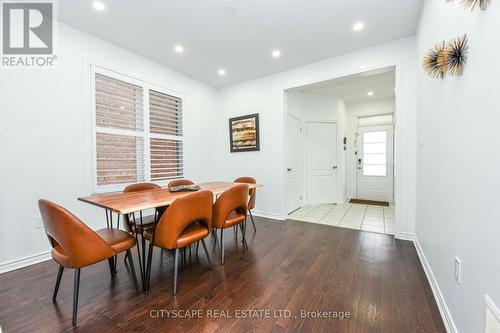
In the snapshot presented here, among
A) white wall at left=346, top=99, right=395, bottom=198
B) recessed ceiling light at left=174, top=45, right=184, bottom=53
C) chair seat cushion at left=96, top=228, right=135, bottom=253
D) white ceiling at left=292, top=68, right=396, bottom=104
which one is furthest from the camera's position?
white wall at left=346, top=99, right=395, bottom=198

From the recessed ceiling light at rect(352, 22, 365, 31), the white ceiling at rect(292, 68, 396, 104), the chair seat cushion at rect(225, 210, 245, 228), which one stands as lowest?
the chair seat cushion at rect(225, 210, 245, 228)

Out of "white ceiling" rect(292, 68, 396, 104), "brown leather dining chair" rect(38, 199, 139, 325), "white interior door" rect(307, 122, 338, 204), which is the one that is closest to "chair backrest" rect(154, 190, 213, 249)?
"brown leather dining chair" rect(38, 199, 139, 325)

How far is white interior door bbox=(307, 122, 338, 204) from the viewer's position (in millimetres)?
5039

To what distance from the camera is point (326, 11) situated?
228 centimetres

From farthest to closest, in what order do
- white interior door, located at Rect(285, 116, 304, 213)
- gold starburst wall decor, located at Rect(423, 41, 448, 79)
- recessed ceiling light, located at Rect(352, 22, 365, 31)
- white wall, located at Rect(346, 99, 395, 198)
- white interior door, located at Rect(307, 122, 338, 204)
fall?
1. white wall, located at Rect(346, 99, 395, 198)
2. white interior door, located at Rect(307, 122, 338, 204)
3. white interior door, located at Rect(285, 116, 304, 213)
4. recessed ceiling light, located at Rect(352, 22, 365, 31)
5. gold starburst wall decor, located at Rect(423, 41, 448, 79)

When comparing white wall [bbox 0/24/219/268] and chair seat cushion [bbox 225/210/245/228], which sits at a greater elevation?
white wall [bbox 0/24/219/268]

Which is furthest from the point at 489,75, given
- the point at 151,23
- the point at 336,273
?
the point at 151,23

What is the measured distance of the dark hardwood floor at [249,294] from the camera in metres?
1.38

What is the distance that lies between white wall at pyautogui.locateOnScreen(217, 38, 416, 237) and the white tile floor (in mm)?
497

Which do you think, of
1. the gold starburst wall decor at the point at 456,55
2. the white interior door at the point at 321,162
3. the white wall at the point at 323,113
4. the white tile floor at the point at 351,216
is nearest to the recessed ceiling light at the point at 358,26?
the gold starburst wall decor at the point at 456,55

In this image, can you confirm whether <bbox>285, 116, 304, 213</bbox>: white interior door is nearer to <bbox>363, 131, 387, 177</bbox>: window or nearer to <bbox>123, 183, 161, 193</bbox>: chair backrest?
<bbox>363, 131, 387, 177</bbox>: window

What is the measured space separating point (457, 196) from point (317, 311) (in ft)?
3.96

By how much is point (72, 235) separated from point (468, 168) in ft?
7.92

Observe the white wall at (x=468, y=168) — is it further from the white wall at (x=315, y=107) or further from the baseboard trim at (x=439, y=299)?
the white wall at (x=315, y=107)
